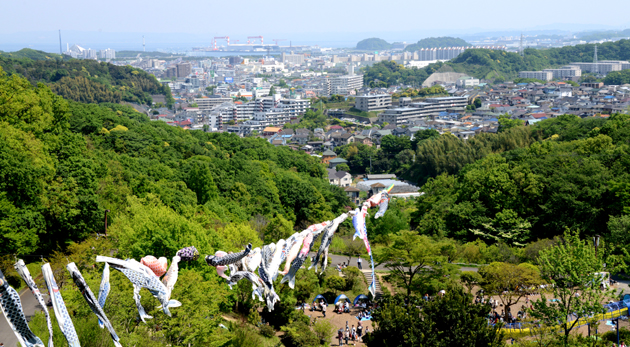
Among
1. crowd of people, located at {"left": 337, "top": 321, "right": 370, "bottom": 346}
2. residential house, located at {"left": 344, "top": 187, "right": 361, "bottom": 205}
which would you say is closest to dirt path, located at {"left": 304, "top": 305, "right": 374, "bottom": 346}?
crowd of people, located at {"left": 337, "top": 321, "right": 370, "bottom": 346}

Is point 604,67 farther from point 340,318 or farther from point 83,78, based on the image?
point 340,318

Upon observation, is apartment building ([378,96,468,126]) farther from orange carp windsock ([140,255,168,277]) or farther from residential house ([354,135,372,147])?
orange carp windsock ([140,255,168,277])

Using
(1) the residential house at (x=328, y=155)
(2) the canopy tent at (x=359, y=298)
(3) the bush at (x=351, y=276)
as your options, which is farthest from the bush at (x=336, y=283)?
(1) the residential house at (x=328, y=155)

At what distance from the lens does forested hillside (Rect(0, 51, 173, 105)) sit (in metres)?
77.4

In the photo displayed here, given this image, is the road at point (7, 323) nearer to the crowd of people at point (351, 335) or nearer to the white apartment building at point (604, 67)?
the crowd of people at point (351, 335)

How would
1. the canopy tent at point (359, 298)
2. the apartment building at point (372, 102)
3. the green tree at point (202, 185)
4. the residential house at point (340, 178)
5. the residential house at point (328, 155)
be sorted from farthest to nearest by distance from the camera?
the apartment building at point (372, 102) < the residential house at point (328, 155) < the residential house at point (340, 178) < the green tree at point (202, 185) < the canopy tent at point (359, 298)

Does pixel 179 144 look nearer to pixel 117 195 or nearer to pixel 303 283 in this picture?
pixel 117 195

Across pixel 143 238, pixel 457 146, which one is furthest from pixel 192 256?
pixel 457 146

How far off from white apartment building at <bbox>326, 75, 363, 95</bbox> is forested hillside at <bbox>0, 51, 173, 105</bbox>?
59.7m

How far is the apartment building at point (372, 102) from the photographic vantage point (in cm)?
10512

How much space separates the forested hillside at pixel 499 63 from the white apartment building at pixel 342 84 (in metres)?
3.30

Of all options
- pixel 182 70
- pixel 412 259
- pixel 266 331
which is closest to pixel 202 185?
pixel 266 331

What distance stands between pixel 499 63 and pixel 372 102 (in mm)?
59856

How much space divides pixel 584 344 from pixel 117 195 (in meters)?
17.7
